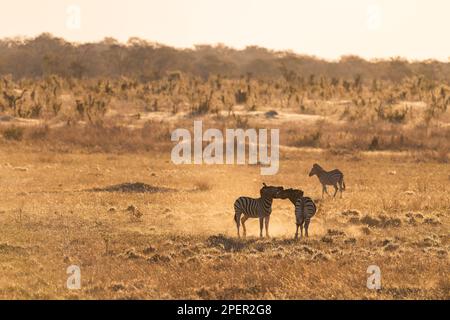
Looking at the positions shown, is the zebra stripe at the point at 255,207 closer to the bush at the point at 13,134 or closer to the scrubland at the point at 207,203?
the scrubland at the point at 207,203

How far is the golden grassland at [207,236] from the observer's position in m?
13.6

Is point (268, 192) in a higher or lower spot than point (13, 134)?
higher

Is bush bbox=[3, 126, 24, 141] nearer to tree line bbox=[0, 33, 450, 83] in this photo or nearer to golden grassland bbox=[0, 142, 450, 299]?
golden grassland bbox=[0, 142, 450, 299]

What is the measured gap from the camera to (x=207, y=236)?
59.7 feet

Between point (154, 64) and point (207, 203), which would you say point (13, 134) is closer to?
point (207, 203)

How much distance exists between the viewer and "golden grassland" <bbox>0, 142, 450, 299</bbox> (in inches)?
535

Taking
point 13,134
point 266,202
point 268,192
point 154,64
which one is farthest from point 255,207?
point 154,64

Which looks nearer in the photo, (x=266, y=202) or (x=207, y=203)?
(x=266, y=202)

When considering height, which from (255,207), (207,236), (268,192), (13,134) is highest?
(268,192)

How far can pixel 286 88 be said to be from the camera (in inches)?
2438

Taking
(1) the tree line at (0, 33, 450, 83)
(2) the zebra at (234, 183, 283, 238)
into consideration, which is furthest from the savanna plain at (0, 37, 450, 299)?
(1) the tree line at (0, 33, 450, 83)

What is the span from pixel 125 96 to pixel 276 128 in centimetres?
1601

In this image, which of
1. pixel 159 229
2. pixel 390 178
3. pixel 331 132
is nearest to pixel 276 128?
pixel 331 132
